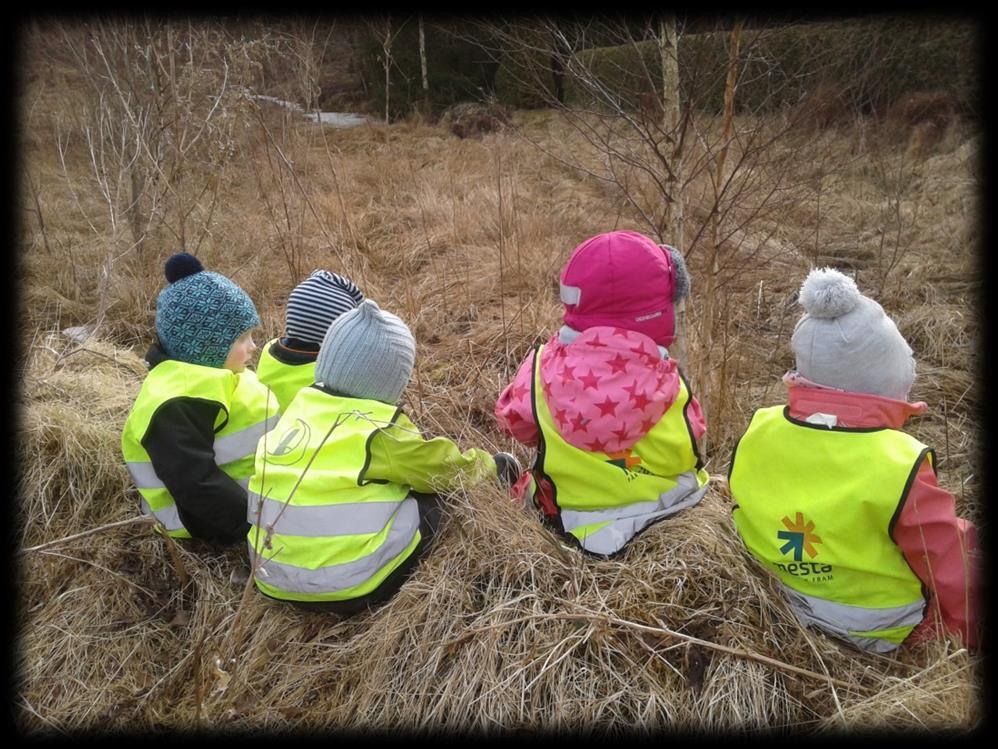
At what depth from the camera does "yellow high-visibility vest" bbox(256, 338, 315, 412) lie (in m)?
2.63

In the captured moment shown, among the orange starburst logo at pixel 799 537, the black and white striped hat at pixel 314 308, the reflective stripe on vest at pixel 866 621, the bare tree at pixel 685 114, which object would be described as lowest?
the reflective stripe on vest at pixel 866 621

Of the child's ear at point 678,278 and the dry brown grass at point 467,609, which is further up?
the child's ear at point 678,278

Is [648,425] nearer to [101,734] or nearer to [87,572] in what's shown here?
[101,734]

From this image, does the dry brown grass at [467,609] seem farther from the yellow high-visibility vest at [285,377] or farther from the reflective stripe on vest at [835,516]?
the yellow high-visibility vest at [285,377]

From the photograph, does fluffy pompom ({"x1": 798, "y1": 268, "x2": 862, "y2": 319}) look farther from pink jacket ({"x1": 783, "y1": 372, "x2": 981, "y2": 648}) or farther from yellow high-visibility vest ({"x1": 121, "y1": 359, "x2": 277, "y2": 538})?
yellow high-visibility vest ({"x1": 121, "y1": 359, "x2": 277, "y2": 538})

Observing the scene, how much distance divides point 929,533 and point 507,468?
139 centimetres

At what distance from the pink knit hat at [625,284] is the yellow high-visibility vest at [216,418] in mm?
1020

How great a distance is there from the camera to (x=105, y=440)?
2729mm

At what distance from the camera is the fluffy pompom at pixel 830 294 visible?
1.59 m

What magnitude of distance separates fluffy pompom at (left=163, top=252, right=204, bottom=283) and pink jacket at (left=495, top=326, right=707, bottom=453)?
4.34 feet

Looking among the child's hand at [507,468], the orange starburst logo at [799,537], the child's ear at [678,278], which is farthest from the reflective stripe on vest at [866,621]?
the child's hand at [507,468]

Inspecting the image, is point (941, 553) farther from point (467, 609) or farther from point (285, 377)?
point (285, 377)

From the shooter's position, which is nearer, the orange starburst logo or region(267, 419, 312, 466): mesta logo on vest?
the orange starburst logo

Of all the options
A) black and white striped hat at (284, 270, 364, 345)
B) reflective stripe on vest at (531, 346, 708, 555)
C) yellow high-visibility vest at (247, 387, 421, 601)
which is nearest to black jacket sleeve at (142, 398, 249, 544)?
yellow high-visibility vest at (247, 387, 421, 601)
